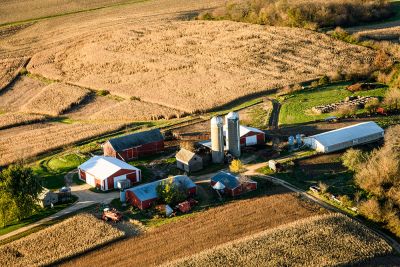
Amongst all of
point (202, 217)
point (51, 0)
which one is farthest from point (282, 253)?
point (51, 0)

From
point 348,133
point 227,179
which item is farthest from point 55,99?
point 348,133

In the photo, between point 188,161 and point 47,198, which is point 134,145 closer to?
point 188,161

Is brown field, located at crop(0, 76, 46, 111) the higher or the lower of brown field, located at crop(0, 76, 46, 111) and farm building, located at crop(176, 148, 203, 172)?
the higher

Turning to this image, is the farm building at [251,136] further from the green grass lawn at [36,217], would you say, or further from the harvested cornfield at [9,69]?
the harvested cornfield at [9,69]

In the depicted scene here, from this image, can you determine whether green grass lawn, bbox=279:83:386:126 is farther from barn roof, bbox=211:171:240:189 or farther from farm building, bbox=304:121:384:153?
barn roof, bbox=211:171:240:189

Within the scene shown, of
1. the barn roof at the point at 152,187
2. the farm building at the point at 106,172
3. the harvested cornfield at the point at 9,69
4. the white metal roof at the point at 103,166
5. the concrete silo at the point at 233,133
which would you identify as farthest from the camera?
the harvested cornfield at the point at 9,69

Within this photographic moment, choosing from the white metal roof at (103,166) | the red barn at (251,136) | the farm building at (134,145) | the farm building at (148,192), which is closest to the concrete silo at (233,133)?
the red barn at (251,136)

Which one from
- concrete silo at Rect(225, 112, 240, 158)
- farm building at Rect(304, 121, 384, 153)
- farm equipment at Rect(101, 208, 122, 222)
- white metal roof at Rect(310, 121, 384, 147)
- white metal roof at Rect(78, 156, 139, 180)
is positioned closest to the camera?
farm equipment at Rect(101, 208, 122, 222)

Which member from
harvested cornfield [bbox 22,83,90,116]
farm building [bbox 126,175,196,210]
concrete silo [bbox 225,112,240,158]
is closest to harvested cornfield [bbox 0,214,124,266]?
farm building [bbox 126,175,196,210]
